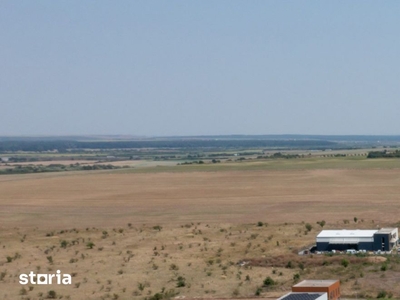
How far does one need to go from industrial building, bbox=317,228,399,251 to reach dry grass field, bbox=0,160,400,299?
2148 millimetres

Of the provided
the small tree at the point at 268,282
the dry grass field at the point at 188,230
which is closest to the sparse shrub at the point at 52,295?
the dry grass field at the point at 188,230

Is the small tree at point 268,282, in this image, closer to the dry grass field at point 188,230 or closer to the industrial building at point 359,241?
the dry grass field at point 188,230

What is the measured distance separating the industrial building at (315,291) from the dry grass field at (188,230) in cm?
312

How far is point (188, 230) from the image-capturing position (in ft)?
215

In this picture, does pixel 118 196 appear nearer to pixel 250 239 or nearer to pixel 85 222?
pixel 85 222

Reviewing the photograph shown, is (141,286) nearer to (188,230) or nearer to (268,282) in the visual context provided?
(268,282)

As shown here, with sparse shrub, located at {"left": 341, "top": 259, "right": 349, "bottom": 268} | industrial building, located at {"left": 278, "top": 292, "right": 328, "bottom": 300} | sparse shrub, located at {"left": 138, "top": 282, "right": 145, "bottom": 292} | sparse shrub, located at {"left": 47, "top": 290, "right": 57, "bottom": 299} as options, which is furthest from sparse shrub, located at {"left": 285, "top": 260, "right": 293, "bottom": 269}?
sparse shrub, located at {"left": 47, "top": 290, "right": 57, "bottom": 299}

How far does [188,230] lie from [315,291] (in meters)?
28.7

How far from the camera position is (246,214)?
75.2 m

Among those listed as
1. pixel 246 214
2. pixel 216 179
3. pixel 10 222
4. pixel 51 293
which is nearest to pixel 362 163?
pixel 216 179

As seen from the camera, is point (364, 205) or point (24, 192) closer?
point (364, 205)

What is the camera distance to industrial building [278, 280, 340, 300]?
119 ft

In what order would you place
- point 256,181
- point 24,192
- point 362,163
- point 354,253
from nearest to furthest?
1. point 354,253
2. point 24,192
3. point 256,181
4. point 362,163

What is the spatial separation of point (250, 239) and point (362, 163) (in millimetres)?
81782
